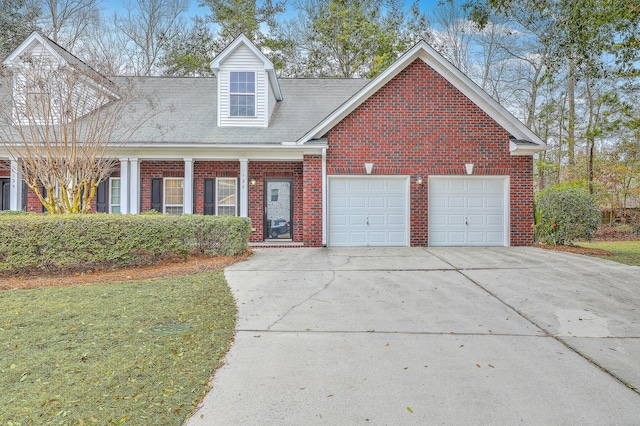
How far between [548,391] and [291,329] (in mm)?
2543

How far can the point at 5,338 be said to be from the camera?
410 cm

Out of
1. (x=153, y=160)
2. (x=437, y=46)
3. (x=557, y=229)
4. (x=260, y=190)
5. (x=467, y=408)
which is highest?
(x=437, y=46)

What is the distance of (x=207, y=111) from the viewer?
13.5 meters

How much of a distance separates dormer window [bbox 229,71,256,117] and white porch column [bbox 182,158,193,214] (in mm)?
2373

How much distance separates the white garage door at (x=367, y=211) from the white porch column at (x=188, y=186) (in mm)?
4272

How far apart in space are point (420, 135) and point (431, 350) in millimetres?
8350

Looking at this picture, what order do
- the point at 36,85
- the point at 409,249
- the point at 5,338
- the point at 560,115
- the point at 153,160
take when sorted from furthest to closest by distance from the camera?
the point at 560,115 → the point at 153,160 → the point at 409,249 → the point at 36,85 → the point at 5,338

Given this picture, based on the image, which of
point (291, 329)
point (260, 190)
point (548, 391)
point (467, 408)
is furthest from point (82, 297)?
point (260, 190)

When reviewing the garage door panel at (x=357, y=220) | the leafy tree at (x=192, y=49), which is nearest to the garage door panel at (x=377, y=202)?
the garage door panel at (x=357, y=220)

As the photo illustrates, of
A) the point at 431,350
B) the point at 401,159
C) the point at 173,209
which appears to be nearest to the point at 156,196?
the point at 173,209

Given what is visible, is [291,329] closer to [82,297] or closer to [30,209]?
[82,297]

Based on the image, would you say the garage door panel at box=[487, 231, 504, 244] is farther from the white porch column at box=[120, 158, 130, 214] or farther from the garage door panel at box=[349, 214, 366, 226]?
the white porch column at box=[120, 158, 130, 214]

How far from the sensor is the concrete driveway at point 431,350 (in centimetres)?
284

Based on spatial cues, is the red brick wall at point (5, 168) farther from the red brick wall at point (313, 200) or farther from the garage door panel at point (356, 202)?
the garage door panel at point (356, 202)
